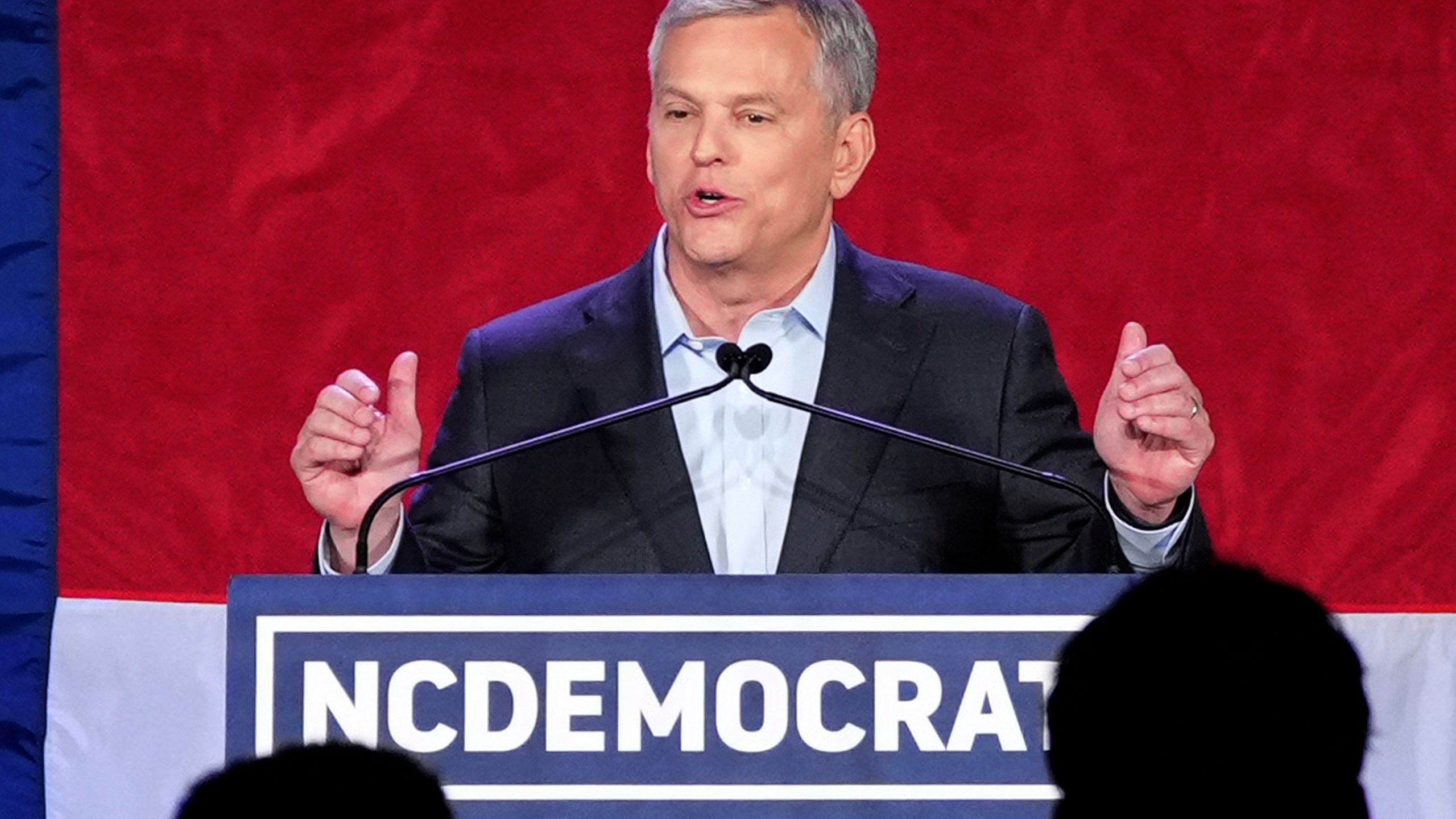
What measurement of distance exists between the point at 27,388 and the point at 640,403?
1.18 meters

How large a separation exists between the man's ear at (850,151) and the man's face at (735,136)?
71mm

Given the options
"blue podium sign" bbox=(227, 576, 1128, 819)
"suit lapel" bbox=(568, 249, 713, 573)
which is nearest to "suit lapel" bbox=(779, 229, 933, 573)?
"suit lapel" bbox=(568, 249, 713, 573)

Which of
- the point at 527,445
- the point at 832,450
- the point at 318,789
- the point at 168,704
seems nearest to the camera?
the point at 318,789

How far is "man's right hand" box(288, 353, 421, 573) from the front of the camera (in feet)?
5.74

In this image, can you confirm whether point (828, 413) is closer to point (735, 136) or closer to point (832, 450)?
point (832, 450)

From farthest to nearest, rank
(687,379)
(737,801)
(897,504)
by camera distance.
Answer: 1. (687,379)
2. (897,504)
3. (737,801)

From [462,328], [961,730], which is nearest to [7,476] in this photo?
[462,328]

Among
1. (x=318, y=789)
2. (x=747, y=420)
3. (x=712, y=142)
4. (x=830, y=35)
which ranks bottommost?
(x=318, y=789)

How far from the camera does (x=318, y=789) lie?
0.82m

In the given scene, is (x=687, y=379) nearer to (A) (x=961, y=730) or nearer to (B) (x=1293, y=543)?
(A) (x=961, y=730)

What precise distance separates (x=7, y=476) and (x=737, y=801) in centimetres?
174

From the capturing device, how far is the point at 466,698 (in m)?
1.48

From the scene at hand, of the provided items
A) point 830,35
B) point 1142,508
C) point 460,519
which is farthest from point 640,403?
Answer: point 1142,508

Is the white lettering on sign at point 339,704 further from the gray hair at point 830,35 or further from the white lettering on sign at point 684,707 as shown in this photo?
the gray hair at point 830,35
